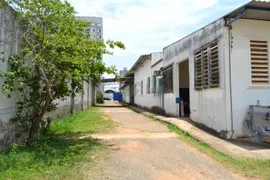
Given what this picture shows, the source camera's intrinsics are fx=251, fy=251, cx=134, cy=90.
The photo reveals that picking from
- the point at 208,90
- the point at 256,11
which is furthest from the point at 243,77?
the point at 256,11

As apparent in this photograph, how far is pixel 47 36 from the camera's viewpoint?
21.4 ft

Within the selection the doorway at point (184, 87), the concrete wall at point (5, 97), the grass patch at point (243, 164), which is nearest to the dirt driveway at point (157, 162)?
the grass patch at point (243, 164)

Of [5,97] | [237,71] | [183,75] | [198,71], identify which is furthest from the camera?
[183,75]

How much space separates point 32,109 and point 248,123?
20.7 feet

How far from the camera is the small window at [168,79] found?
13.4m

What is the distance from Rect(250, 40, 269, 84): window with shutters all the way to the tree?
13.7 feet

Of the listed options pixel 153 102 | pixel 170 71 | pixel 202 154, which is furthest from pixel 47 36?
pixel 153 102

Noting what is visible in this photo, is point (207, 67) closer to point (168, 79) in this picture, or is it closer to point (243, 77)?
point (243, 77)

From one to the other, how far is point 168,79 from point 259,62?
21.1ft

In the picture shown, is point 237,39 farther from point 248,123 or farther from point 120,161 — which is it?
point 120,161

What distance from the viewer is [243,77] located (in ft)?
25.0

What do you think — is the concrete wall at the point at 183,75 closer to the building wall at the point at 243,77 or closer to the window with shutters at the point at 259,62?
the window with shutters at the point at 259,62

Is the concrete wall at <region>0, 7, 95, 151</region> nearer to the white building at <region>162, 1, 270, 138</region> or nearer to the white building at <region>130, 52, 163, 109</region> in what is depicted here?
the white building at <region>162, 1, 270, 138</region>

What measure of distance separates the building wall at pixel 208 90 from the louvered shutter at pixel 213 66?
21cm
